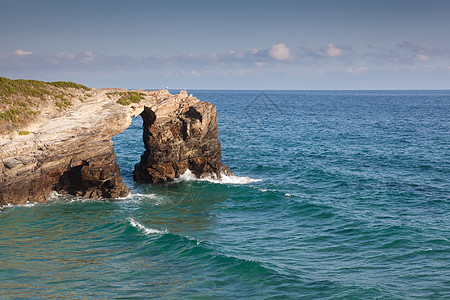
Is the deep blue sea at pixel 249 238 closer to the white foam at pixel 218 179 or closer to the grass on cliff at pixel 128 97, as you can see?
the white foam at pixel 218 179

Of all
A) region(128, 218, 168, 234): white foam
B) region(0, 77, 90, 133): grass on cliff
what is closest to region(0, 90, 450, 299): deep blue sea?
region(128, 218, 168, 234): white foam

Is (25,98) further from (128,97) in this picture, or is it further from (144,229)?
(144,229)

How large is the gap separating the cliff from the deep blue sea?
5.07 feet

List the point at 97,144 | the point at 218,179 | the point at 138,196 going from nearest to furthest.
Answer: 1. the point at 97,144
2. the point at 138,196
3. the point at 218,179

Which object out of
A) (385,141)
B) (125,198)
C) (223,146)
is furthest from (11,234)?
(385,141)

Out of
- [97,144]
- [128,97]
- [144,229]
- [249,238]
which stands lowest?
[249,238]

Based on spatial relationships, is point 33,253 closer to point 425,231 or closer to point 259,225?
point 259,225

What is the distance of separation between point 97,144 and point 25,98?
8.28m

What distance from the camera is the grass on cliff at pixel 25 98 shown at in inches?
1362

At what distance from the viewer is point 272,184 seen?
145ft

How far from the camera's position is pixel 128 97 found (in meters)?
41.2

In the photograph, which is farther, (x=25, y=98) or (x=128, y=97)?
(x=128, y=97)

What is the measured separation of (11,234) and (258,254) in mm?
16946

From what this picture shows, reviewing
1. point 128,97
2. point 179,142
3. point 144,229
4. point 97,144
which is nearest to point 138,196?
point 97,144
